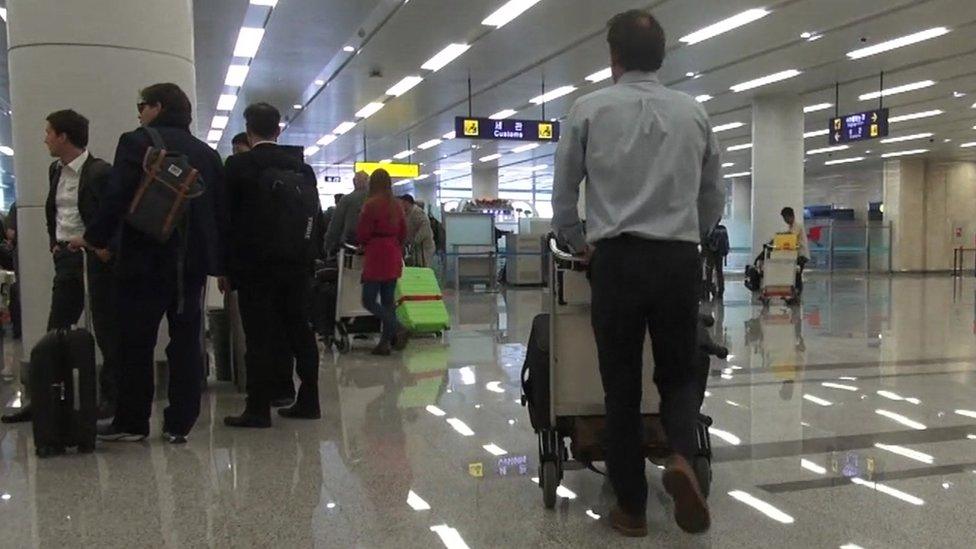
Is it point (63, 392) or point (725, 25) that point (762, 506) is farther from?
point (725, 25)

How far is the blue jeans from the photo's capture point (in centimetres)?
681

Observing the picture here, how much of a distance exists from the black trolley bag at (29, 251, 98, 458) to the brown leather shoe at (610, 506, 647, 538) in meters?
2.48

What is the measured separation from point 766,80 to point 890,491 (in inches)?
575

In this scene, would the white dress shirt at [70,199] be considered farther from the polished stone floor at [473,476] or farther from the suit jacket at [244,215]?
the polished stone floor at [473,476]

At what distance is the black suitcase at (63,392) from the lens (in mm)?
3555

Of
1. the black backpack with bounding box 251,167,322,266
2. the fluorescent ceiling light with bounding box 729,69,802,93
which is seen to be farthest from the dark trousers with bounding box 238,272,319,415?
the fluorescent ceiling light with bounding box 729,69,802,93

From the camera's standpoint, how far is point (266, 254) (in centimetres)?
414

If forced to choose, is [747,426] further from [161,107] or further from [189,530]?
[161,107]

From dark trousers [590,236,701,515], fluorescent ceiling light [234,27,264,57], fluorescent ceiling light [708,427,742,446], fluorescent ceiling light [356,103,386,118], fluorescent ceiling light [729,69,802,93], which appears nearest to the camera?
dark trousers [590,236,701,515]

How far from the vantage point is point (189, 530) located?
2.68 m

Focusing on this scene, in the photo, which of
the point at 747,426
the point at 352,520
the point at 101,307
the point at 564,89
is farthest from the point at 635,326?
the point at 564,89

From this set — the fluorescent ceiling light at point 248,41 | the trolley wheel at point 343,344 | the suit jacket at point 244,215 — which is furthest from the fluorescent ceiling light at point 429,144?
the suit jacket at point 244,215

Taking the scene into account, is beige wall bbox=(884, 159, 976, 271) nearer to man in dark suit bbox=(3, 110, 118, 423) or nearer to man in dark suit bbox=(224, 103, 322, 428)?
man in dark suit bbox=(224, 103, 322, 428)

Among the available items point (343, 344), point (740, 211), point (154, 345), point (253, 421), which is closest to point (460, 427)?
point (253, 421)
